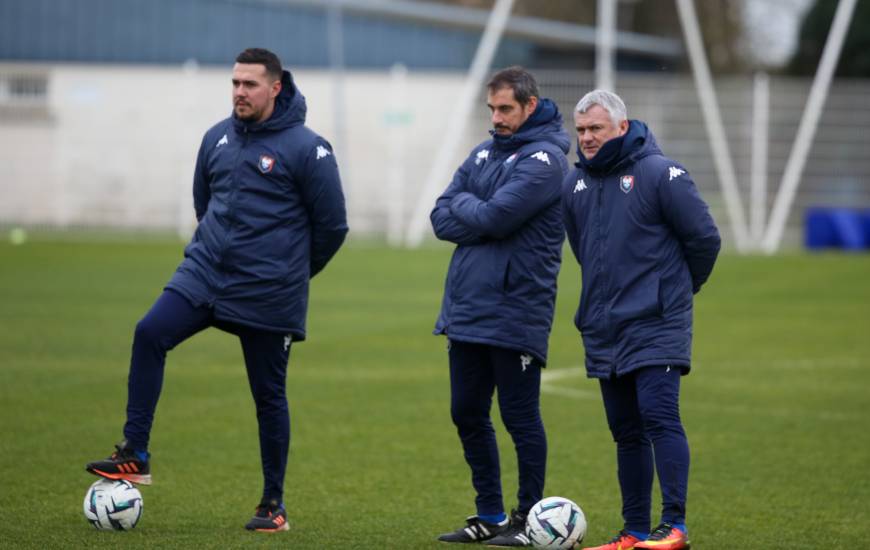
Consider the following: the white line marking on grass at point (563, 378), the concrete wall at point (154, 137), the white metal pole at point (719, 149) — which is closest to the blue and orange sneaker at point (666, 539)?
the white line marking on grass at point (563, 378)

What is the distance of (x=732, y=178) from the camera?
1233 inches

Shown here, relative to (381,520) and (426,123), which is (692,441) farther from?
(426,123)

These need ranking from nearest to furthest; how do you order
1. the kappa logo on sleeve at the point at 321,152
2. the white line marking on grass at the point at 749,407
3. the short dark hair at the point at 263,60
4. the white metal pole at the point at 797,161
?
the short dark hair at the point at 263,60
the kappa logo on sleeve at the point at 321,152
the white line marking on grass at the point at 749,407
the white metal pole at the point at 797,161

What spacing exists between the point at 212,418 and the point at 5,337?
16.8 feet

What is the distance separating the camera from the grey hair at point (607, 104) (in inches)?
263

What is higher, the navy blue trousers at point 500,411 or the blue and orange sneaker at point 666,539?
the navy blue trousers at point 500,411

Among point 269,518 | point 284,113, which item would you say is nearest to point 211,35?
point 284,113

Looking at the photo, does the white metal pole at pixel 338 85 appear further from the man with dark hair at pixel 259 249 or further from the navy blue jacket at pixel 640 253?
the navy blue jacket at pixel 640 253

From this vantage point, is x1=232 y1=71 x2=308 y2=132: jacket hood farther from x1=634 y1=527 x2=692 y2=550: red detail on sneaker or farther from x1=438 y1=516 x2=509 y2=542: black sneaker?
x1=634 y1=527 x2=692 y2=550: red detail on sneaker

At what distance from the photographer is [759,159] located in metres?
31.4

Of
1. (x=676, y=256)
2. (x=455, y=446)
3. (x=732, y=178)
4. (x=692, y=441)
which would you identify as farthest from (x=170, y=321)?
(x=732, y=178)

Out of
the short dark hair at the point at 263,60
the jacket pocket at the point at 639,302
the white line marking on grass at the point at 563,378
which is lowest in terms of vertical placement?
the white line marking on grass at the point at 563,378

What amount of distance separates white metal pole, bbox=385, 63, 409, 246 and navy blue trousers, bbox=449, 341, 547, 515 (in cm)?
2540

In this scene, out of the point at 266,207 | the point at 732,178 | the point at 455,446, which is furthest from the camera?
the point at 732,178
